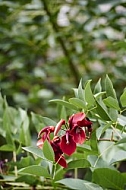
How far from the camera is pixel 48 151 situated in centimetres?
54

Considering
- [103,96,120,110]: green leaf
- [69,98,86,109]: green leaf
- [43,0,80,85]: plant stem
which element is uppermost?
[69,98,86,109]: green leaf

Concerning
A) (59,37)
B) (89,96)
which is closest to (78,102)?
(89,96)

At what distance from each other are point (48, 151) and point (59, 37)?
75cm

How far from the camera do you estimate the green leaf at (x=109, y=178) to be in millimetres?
581

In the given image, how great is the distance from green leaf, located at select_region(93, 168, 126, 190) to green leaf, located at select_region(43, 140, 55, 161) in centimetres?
7

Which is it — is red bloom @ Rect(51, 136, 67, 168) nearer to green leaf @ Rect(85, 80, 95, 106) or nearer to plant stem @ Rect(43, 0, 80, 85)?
green leaf @ Rect(85, 80, 95, 106)

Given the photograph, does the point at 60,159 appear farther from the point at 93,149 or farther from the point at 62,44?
the point at 62,44

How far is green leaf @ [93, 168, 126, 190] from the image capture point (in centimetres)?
58

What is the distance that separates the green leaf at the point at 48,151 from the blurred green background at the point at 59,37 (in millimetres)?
500

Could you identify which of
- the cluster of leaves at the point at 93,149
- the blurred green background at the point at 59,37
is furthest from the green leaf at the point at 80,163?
the blurred green background at the point at 59,37

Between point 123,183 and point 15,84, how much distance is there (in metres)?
0.96

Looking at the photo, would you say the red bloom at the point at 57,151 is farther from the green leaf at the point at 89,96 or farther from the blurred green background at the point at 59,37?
the blurred green background at the point at 59,37

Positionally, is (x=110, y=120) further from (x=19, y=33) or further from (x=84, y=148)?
(x=19, y=33)

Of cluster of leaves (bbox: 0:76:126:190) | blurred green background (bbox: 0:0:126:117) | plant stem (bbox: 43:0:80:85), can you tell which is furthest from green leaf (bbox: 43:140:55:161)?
plant stem (bbox: 43:0:80:85)
